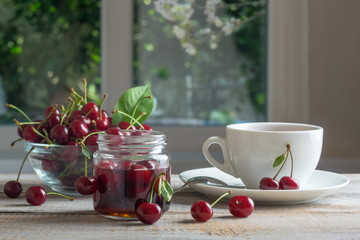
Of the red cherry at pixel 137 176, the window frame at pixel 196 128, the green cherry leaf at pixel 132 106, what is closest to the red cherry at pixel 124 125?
the green cherry leaf at pixel 132 106

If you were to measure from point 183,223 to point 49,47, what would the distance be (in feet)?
5.20

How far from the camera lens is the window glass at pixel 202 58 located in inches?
81.2

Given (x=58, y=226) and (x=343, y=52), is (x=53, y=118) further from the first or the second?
(x=343, y=52)

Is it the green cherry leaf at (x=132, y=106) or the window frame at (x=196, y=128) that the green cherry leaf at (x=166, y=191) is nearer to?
the green cherry leaf at (x=132, y=106)

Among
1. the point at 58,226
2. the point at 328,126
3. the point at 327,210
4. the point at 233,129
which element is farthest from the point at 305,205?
the point at 328,126

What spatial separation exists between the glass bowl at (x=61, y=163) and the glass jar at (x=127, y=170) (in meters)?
0.11

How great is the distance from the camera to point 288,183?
779mm

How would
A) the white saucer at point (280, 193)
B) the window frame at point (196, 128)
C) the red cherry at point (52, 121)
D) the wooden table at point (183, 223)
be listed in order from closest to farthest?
the wooden table at point (183, 223)
the white saucer at point (280, 193)
the red cherry at point (52, 121)
the window frame at point (196, 128)

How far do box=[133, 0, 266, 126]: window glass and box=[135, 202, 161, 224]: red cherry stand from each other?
1.46 m

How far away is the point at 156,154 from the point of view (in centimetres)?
71

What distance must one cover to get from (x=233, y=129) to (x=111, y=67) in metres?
1.29

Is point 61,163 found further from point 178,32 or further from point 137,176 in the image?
point 178,32

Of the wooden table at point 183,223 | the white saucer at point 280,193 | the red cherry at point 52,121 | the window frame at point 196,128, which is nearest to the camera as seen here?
the wooden table at point 183,223

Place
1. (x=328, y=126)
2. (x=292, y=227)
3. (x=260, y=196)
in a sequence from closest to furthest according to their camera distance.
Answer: (x=292, y=227) < (x=260, y=196) < (x=328, y=126)
